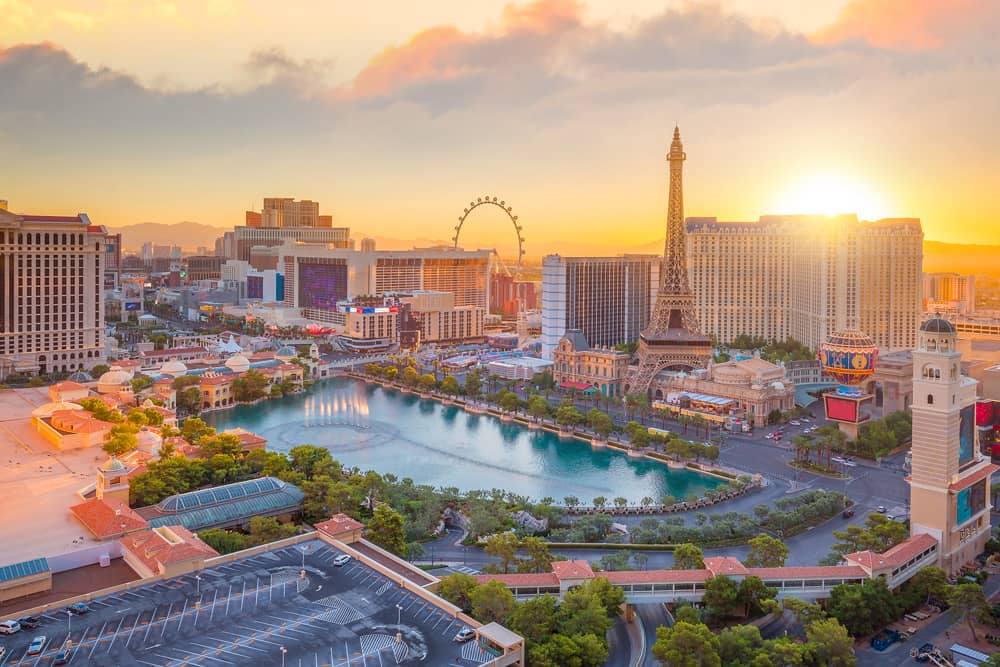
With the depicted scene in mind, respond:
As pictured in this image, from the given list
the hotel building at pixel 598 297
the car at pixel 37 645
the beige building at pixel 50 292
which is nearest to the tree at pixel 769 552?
the car at pixel 37 645

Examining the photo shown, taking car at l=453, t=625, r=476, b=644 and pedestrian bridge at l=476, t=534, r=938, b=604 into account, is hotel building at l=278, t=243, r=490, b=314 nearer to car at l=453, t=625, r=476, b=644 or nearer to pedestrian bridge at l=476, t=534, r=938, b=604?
pedestrian bridge at l=476, t=534, r=938, b=604

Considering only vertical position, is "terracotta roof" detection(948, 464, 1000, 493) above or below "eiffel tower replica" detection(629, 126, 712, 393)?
below

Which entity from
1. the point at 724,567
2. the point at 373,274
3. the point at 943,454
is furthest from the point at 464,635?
the point at 373,274

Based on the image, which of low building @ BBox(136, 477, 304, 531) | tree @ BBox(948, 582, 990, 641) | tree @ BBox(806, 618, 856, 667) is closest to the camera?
tree @ BBox(806, 618, 856, 667)

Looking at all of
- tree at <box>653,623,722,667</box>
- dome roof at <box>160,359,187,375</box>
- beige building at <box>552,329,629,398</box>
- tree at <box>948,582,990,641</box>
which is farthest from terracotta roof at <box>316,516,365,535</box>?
dome roof at <box>160,359,187,375</box>

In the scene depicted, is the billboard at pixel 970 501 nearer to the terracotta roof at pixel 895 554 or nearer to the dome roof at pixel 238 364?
the terracotta roof at pixel 895 554

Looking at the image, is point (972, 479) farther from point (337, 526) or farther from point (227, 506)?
point (227, 506)

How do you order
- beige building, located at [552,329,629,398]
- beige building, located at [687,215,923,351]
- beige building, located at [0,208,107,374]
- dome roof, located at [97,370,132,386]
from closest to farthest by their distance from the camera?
1. dome roof, located at [97,370,132,386]
2. beige building, located at [0,208,107,374]
3. beige building, located at [552,329,629,398]
4. beige building, located at [687,215,923,351]
